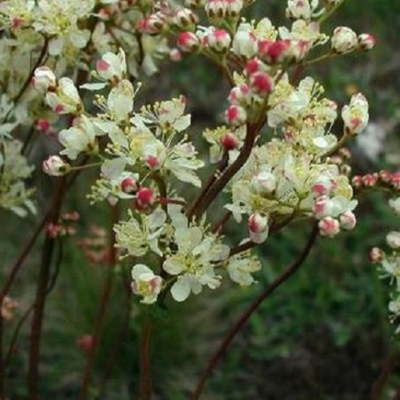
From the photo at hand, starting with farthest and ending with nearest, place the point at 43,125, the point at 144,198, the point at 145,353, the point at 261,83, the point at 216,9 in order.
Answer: the point at 43,125 → the point at 145,353 → the point at 216,9 → the point at 144,198 → the point at 261,83

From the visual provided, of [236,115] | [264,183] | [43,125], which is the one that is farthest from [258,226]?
[43,125]

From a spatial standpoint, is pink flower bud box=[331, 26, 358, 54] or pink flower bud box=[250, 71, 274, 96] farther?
pink flower bud box=[331, 26, 358, 54]

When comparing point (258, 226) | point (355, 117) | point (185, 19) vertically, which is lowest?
point (258, 226)

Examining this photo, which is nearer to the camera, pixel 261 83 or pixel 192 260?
pixel 261 83

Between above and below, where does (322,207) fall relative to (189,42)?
below

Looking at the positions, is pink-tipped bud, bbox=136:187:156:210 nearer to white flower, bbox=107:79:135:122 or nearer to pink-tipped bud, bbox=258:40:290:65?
white flower, bbox=107:79:135:122

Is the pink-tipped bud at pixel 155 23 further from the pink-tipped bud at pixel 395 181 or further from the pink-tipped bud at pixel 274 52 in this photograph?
the pink-tipped bud at pixel 395 181

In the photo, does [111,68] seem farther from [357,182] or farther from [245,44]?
[357,182]

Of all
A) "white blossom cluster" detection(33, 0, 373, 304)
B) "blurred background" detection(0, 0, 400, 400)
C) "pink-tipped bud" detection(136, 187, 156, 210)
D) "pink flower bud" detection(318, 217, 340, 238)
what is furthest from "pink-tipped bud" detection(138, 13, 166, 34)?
"blurred background" detection(0, 0, 400, 400)
